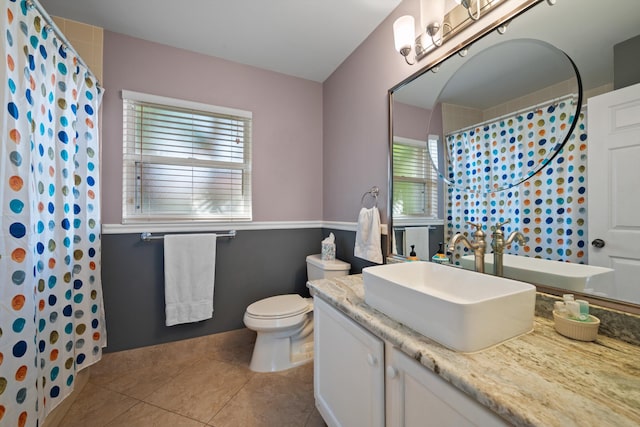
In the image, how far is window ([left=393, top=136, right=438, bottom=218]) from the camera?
1.40 meters

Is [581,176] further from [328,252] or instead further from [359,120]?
[328,252]

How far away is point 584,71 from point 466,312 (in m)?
0.90

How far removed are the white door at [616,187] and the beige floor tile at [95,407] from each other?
2.31 meters

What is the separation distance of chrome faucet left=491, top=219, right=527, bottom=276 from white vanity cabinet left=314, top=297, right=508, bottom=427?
58 centimetres

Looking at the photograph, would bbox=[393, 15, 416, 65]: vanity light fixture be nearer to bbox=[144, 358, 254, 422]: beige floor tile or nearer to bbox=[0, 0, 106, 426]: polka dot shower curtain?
bbox=[0, 0, 106, 426]: polka dot shower curtain

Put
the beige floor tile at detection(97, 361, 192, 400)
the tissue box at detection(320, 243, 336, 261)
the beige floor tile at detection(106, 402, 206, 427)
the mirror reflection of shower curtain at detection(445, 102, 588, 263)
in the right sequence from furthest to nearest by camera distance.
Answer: the tissue box at detection(320, 243, 336, 261)
the beige floor tile at detection(97, 361, 192, 400)
the beige floor tile at detection(106, 402, 206, 427)
the mirror reflection of shower curtain at detection(445, 102, 588, 263)

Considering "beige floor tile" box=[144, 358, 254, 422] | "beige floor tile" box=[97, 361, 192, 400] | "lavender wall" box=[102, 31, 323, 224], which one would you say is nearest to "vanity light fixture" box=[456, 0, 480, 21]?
"lavender wall" box=[102, 31, 323, 224]

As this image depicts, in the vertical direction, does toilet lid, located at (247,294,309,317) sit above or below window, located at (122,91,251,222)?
below

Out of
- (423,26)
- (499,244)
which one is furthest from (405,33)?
(499,244)

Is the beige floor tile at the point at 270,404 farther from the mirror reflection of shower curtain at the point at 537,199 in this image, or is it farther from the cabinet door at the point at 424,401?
the mirror reflection of shower curtain at the point at 537,199

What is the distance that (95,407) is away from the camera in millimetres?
1462

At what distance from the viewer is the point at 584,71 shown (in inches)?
32.9

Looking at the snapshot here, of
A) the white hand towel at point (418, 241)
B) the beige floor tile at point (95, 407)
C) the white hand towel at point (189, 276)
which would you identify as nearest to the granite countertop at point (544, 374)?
the white hand towel at point (418, 241)

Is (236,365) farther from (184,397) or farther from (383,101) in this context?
(383,101)
